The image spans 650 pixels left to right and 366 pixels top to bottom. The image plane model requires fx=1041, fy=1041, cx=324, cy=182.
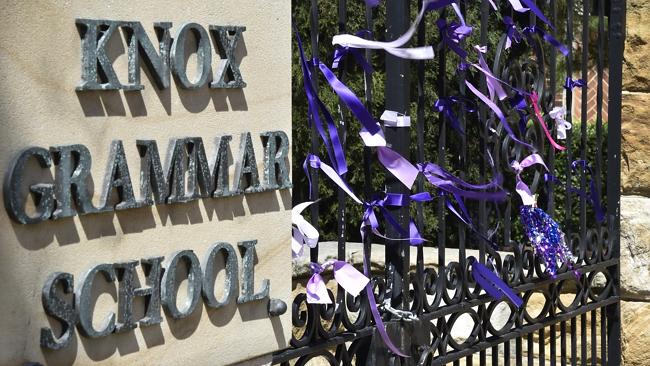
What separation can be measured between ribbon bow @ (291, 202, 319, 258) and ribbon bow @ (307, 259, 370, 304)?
2.1 inches

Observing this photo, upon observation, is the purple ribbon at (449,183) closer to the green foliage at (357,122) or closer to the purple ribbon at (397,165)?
the purple ribbon at (397,165)

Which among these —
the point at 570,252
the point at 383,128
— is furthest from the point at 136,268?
the point at 570,252

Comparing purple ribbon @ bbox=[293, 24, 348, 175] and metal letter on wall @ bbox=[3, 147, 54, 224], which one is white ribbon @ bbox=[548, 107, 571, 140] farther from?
metal letter on wall @ bbox=[3, 147, 54, 224]

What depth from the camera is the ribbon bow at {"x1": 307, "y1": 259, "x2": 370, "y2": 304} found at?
7.55 feet

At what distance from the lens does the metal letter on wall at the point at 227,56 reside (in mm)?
1864

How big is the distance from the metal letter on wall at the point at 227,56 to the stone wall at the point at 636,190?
2272 millimetres

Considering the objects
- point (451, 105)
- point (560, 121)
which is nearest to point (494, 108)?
point (451, 105)

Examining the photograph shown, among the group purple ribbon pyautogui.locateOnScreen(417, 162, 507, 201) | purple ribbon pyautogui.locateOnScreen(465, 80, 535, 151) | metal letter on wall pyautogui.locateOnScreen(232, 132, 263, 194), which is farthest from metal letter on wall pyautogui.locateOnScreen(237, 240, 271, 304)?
purple ribbon pyautogui.locateOnScreen(465, 80, 535, 151)

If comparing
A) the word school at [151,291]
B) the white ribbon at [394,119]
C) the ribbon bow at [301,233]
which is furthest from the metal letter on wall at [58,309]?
the white ribbon at [394,119]

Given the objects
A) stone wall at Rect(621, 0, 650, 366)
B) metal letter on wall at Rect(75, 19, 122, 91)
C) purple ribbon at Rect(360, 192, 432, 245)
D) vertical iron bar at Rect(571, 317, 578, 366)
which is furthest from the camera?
stone wall at Rect(621, 0, 650, 366)

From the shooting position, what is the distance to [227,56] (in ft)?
6.17

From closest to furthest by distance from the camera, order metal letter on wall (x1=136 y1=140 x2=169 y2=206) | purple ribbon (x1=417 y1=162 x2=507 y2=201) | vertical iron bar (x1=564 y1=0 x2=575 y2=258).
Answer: metal letter on wall (x1=136 y1=140 x2=169 y2=206)
purple ribbon (x1=417 y1=162 x2=507 y2=201)
vertical iron bar (x1=564 y1=0 x2=575 y2=258)

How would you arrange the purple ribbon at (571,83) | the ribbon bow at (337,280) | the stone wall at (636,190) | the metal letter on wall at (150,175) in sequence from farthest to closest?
the stone wall at (636,190)
the purple ribbon at (571,83)
the ribbon bow at (337,280)
the metal letter on wall at (150,175)

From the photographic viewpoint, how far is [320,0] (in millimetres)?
6090
